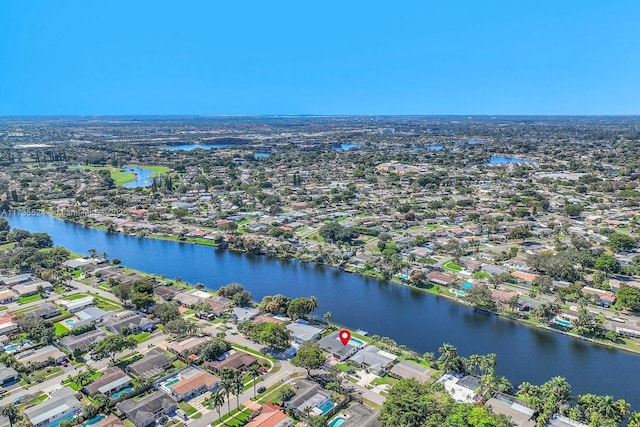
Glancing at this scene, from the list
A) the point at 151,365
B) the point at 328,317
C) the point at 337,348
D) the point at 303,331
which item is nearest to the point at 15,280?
the point at 151,365

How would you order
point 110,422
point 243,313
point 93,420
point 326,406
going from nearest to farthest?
1. point 110,422
2. point 93,420
3. point 326,406
4. point 243,313

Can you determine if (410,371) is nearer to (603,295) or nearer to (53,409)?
(53,409)

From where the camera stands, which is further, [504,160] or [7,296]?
[504,160]

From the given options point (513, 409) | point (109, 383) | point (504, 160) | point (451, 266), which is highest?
point (504, 160)

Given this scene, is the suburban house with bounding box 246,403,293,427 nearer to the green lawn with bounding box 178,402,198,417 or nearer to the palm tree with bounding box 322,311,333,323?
the green lawn with bounding box 178,402,198,417

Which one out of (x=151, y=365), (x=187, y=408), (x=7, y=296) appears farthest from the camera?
(x=7, y=296)

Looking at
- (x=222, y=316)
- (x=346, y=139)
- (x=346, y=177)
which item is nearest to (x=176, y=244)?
(x=222, y=316)

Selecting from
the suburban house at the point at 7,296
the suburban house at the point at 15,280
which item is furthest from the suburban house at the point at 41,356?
the suburban house at the point at 15,280

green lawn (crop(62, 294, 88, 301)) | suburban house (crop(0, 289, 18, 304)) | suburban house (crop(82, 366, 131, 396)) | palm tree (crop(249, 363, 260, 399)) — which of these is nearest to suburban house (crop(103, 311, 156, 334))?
suburban house (crop(82, 366, 131, 396))
